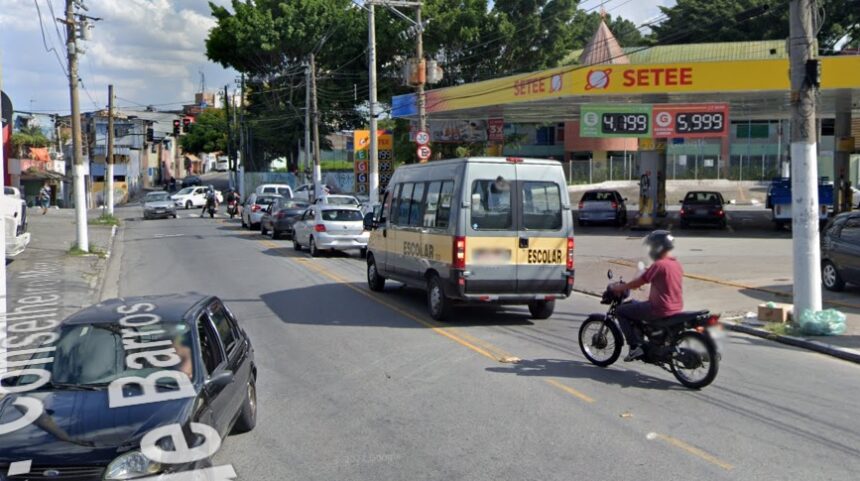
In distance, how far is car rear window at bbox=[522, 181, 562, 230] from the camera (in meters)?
12.9

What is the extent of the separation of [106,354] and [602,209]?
100 feet

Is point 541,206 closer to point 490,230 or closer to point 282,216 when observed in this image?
point 490,230

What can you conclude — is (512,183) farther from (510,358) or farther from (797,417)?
(797,417)

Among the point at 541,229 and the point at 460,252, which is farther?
the point at 541,229

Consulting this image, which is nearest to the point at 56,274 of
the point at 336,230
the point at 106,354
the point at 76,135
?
the point at 76,135

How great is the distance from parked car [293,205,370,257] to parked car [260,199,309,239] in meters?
6.21

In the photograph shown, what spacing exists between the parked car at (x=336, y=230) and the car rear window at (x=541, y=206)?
38.5 feet

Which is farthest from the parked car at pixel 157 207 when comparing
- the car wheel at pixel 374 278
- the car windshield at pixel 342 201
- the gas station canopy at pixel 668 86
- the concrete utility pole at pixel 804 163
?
the concrete utility pole at pixel 804 163

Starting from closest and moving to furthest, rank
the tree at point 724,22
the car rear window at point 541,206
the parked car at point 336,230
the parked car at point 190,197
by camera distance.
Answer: the car rear window at point 541,206 < the parked car at point 336,230 < the tree at point 724,22 < the parked car at point 190,197

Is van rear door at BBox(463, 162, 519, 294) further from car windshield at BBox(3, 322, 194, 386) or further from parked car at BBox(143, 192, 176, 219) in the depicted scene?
parked car at BBox(143, 192, 176, 219)

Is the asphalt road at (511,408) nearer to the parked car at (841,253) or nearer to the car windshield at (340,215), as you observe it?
the parked car at (841,253)

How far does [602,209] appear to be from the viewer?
3541cm

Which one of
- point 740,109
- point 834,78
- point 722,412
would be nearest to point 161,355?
point 722,412

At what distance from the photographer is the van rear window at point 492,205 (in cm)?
1271
